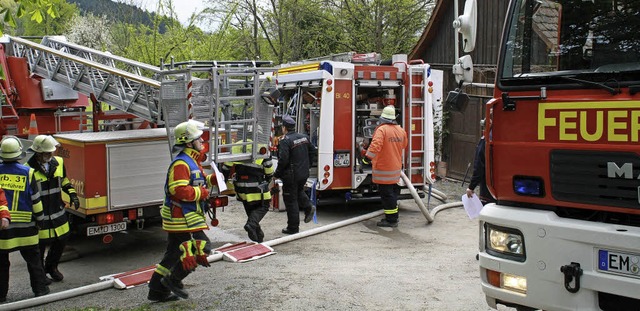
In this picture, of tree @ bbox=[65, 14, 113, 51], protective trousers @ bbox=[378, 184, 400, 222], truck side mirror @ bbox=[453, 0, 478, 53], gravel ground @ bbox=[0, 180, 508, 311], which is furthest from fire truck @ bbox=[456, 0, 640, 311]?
tree @ bbox=[65, 14, 113, 51]

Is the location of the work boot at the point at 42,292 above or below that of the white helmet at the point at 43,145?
below

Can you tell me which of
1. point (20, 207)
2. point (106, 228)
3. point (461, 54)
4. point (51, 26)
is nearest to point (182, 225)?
point (20, 207)

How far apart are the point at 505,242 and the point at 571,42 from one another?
137cm

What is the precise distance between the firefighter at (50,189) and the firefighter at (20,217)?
216 mm

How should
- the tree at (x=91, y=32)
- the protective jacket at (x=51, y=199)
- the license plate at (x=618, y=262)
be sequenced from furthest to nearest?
the tree at (x=91, y=32)
the protective jacket at (x=51, y=199)
the license plate at (x=618, y=262)

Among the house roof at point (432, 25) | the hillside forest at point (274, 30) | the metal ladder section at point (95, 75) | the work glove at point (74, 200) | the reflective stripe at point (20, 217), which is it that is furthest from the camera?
the hillside forest at point (274, 30)

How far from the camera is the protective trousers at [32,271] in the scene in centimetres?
590

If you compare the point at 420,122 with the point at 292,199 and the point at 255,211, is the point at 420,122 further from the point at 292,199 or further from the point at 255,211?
the point at 255,211

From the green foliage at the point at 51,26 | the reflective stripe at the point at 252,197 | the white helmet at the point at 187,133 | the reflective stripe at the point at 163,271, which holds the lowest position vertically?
the reflective stripe at the point at 163,271

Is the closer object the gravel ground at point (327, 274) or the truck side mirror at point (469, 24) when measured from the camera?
the truck side mirror at point (469, 24)

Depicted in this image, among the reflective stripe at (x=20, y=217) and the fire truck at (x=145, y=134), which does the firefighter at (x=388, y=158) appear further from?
the reflective stripe at (x=20, y=217)

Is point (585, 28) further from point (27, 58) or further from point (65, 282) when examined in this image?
point (27, 58)

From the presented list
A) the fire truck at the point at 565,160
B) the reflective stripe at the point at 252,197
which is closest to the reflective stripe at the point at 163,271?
the reflective stripe at the point at 252,197

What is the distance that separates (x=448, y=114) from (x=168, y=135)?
891 centimetres
